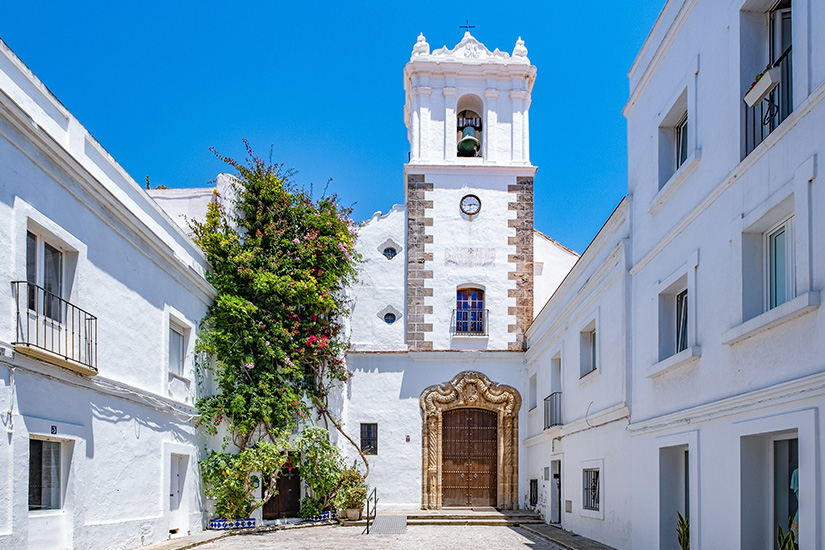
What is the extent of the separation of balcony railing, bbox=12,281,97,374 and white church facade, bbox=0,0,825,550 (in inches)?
1.3

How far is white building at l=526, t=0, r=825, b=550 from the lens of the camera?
5.77 meters

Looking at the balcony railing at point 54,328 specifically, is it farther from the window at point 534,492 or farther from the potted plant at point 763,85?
the window at point 534,492

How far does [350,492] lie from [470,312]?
5.10 m

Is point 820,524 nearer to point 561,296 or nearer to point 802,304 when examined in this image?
point 802,304

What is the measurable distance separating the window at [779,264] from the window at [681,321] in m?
2.33

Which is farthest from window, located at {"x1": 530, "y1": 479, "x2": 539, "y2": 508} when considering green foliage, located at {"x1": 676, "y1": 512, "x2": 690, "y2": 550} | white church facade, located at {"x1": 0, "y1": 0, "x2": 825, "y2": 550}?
green foliage, located at {"x1": 676, "y1": 512, "x2": 690, "y2": 550}

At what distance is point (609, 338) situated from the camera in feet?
37.7

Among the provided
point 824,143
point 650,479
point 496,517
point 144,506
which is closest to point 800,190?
point 824,143

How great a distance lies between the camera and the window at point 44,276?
8188mm

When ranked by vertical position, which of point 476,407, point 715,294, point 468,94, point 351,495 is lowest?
point 351,495

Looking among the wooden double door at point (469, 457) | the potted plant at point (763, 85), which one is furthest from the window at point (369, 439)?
the potted plant at point (763, 85)

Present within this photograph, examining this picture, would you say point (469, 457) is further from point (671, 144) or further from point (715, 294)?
point (715, 294)

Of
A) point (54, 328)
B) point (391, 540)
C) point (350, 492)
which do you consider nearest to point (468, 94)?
point (350, 492)

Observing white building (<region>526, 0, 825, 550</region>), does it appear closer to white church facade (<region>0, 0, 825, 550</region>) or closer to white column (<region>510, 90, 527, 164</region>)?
white church facade (<region>0, 0, 825, 550</region>)
